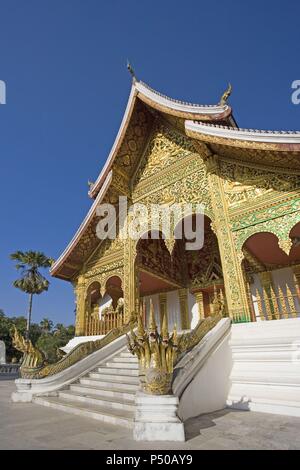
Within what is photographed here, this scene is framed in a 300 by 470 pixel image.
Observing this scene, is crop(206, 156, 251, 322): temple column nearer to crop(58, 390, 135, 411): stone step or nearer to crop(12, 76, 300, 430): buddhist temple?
crop(12, 76, 300, 430): buddhist temple

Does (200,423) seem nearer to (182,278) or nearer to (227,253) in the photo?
(227,253)

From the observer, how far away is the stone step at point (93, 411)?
127 inches

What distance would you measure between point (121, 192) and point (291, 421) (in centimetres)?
767

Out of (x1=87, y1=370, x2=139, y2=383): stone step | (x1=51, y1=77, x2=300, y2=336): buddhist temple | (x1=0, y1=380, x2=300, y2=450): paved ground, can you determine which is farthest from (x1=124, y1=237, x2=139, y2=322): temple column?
(x1=0, y1=380, x2=300, y2=450): paved ground

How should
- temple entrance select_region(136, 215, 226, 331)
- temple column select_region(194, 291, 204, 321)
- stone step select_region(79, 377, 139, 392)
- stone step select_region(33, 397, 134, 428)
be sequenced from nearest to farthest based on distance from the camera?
stone step select_region(33, 397, 134, 428), stone step select_region(79, 377, 139, 392), temple entrance select_region(136, 215, 226, 331), temple column select_region(194, 291, 204, 321)

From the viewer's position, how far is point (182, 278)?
1077 cm

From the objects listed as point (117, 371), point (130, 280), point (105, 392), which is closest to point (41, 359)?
point (117, 371)

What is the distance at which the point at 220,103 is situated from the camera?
23.1ft

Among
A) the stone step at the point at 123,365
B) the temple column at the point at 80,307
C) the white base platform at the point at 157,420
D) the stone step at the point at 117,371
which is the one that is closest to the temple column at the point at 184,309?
the temple column at the point at 80,307

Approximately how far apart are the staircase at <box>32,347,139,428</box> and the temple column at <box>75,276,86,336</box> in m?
3.15

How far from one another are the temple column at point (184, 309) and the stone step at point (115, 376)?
211 inches

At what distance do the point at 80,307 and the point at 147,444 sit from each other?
7.11 m

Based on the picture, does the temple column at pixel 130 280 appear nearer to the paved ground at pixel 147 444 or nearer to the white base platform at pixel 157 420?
the paved ground at pixel 147 444

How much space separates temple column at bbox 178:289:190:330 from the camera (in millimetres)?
10266
